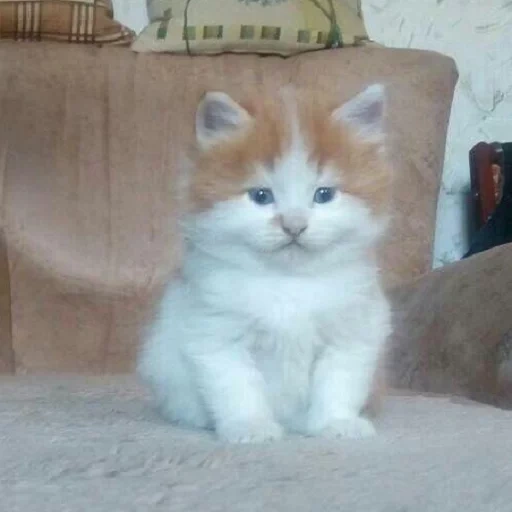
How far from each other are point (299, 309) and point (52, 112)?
112cm

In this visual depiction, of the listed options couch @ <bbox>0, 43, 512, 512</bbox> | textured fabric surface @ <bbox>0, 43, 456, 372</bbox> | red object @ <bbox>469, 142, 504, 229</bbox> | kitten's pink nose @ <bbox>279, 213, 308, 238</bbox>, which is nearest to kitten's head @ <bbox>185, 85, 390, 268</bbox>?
kitten's pink nose @ <bbox>279, 213, 308, 238</bbox>

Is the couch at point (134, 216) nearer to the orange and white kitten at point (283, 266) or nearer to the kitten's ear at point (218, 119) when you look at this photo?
the orange and white kitten at point (283, 266)

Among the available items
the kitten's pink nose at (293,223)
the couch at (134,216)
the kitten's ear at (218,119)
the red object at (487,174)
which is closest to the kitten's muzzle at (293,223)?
the kitten's pink nose at (293,223)

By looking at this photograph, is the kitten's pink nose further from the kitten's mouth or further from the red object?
the red object

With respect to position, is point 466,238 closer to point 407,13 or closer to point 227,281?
point 407,13

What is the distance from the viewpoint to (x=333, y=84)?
7.68ft

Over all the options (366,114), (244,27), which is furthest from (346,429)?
(244,27)

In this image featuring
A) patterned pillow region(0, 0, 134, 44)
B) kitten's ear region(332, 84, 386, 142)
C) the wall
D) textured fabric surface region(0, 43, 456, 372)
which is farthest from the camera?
the wall

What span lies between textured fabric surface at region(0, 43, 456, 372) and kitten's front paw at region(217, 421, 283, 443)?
947 mm

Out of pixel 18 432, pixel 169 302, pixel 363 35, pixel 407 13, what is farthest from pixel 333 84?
pixel 18 432

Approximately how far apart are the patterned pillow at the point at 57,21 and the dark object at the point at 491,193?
81 centimetres

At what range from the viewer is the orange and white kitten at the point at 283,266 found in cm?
129

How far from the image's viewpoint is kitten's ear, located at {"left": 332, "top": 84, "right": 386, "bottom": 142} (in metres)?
1.36

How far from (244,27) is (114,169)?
0.39 m
